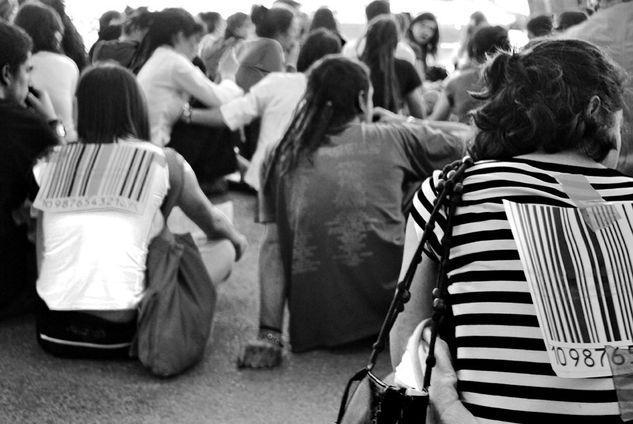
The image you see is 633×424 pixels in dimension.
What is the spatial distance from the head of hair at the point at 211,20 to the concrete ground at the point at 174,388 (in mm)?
5786

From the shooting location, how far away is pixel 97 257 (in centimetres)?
431

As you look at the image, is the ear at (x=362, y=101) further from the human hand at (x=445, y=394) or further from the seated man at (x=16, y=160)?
the human hand at (x=445, y=394)

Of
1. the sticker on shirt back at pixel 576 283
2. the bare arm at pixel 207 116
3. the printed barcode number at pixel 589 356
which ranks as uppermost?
the sticker on shirt back at pixel 576 283

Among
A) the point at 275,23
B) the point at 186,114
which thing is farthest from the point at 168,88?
the point at 275,23

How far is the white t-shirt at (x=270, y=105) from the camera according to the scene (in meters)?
6.50

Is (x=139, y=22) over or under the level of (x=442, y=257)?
under

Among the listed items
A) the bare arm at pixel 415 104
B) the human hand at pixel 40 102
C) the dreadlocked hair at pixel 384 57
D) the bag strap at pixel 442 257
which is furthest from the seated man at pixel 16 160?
the bare arm at pixel 415 104

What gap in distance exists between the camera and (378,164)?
4.55 meters

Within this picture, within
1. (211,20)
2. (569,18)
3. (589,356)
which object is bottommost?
(211,20)

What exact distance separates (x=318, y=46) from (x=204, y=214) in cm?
198

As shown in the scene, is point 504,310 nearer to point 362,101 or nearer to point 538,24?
point 362,101

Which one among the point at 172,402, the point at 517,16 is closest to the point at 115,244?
the point at 172,402

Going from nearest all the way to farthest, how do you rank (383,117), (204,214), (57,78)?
1. (204,214)
2. (383,117)
3. (57,78)

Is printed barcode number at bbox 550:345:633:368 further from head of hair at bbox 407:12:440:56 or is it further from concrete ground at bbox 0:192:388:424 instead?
head of hair at bbox 407:12:440:56
